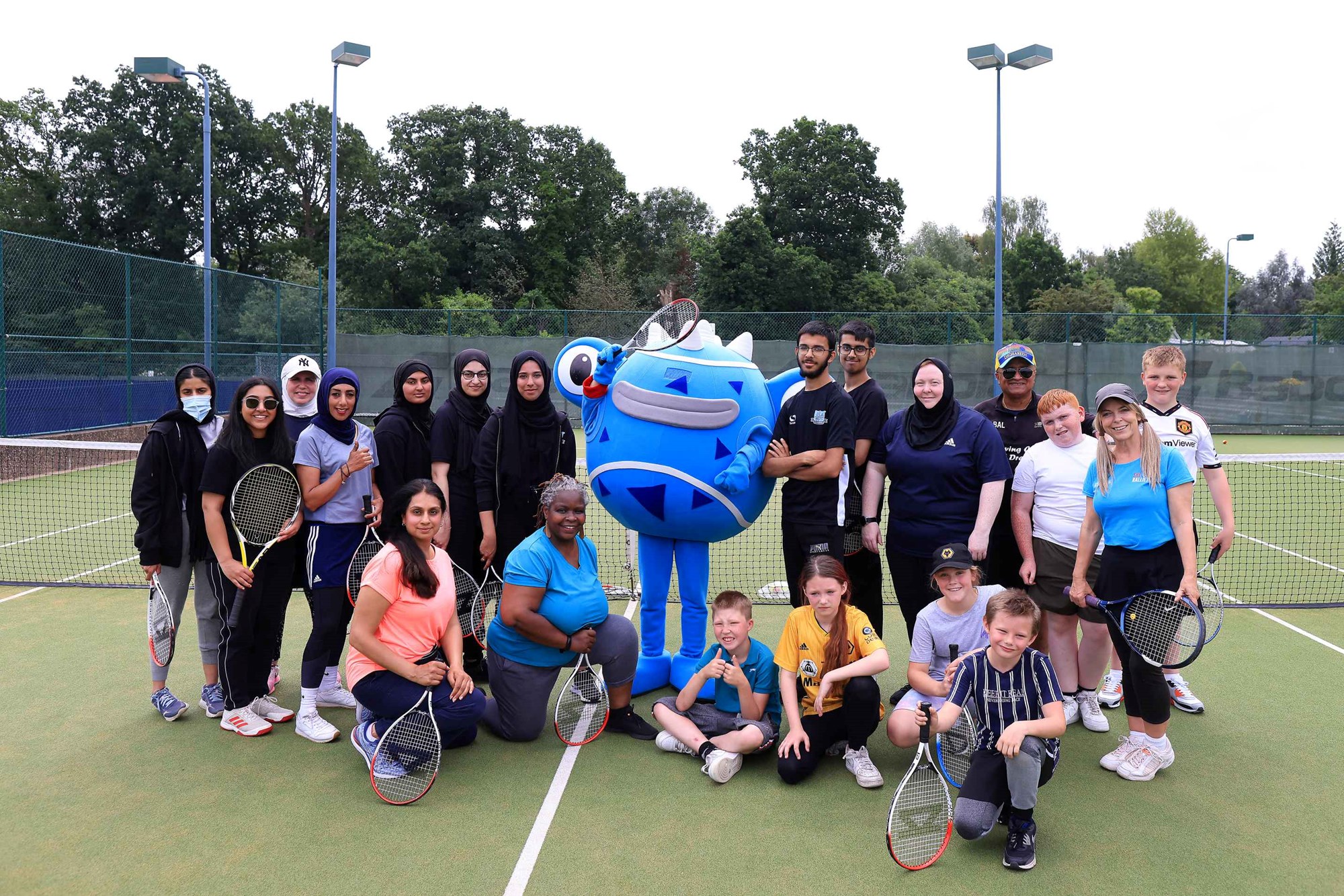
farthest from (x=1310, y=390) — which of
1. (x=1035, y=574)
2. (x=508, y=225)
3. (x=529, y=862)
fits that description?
(x=508, y=225)

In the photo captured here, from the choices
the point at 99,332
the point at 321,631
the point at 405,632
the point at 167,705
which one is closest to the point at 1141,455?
the point at 405,632

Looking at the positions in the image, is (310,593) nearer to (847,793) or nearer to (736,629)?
(736,629)

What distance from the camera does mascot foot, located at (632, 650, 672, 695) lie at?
17.7 ft

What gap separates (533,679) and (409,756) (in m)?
0.73

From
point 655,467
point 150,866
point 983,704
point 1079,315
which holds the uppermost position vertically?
point 1079,315

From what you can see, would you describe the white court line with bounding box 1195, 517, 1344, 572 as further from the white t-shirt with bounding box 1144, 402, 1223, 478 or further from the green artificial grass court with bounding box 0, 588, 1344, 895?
the white t-shirt with bounding box 1144, 402, 1223, 478

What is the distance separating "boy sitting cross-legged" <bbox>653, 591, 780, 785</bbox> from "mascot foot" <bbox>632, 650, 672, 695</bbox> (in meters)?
0.53

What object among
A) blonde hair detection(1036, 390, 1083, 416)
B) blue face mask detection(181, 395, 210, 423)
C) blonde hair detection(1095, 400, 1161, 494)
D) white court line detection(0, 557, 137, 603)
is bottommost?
white court line detection(0, 557, 137, 603)

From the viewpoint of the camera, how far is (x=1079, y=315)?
2070 centimetres

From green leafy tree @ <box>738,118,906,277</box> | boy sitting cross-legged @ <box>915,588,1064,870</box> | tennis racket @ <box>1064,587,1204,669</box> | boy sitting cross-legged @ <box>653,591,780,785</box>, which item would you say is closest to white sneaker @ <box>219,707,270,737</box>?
boy sitting cross-legged @ <box>653,591,780,785</box>

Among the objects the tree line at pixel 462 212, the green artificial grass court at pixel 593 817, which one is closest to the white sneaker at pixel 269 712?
the green artificial grass court at pixel 593 817

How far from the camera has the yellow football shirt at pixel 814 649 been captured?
436cm

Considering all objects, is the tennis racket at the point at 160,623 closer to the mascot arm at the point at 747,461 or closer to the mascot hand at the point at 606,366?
the mascot hand at the point at 606,366

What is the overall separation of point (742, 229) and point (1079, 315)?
46.2 ft
